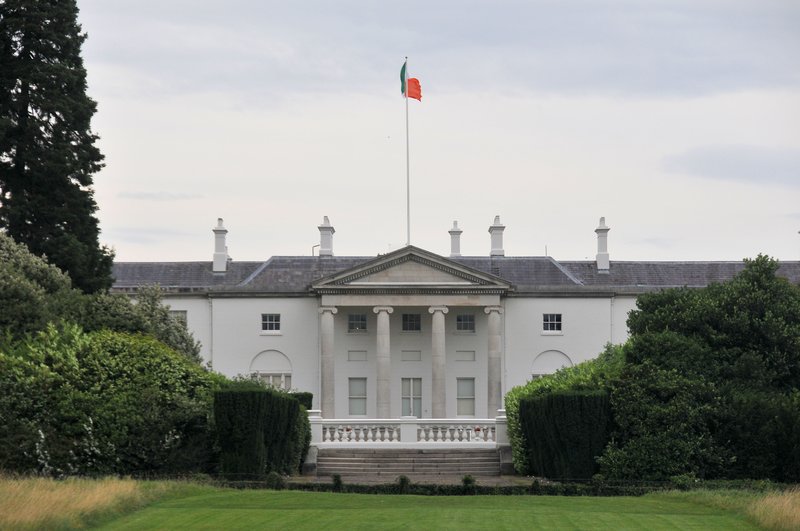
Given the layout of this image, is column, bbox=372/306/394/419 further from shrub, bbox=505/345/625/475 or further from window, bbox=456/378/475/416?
shrub, bbox=505/345/625/475

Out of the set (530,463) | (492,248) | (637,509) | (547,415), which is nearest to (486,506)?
(637,509)

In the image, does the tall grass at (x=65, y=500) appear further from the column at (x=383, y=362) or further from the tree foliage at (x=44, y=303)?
the column at (x=383, y=362)

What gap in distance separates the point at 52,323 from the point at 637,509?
17.5 metres


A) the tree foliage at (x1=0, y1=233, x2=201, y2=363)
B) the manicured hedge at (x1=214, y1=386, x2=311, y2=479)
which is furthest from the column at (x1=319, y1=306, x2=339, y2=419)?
the manicured hedge at (x1=214, y1=386, x2=311, y2=479)

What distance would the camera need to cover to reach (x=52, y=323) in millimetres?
35156

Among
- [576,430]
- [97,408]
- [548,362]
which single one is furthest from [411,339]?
[97,408]

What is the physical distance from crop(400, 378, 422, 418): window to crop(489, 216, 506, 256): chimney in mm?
9117

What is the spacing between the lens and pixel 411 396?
67.9 meters

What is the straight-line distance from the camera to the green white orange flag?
60.0 metres

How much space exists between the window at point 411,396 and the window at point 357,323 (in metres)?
3.41

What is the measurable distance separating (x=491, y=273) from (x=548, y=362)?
18.8 ft

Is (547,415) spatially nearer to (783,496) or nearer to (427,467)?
(427,467)

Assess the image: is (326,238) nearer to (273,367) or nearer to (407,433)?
(273,367)

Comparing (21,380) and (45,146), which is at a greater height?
(45,146)
